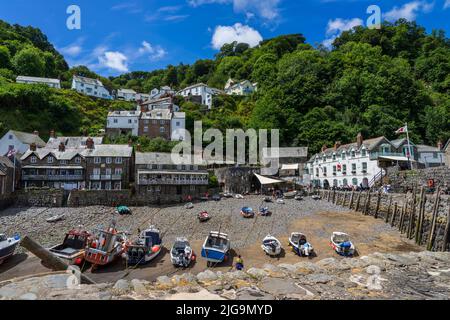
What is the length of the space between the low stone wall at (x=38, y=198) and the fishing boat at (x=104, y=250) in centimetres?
2016

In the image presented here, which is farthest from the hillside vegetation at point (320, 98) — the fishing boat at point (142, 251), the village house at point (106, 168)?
the fishing boat at point (142, 251)

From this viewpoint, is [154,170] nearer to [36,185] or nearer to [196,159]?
[196,159]

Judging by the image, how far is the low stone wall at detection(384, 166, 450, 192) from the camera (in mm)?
32219

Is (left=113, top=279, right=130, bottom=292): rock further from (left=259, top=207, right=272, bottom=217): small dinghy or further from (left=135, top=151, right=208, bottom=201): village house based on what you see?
(left=135, top=151, right=208, bottom=201): village house

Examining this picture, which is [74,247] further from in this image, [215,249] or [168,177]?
[168,177]

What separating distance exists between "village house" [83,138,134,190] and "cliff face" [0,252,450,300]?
38.5 meters

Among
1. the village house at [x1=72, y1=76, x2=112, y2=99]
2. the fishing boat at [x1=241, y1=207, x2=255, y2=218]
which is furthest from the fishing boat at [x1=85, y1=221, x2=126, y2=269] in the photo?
the village house at [x1=72, y1=76, x2=112, y2=99]

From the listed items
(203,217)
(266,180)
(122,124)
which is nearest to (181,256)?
(203,217)

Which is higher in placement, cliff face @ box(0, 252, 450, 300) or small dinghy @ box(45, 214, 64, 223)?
cliff face @ box(0, 252, 450, 300)

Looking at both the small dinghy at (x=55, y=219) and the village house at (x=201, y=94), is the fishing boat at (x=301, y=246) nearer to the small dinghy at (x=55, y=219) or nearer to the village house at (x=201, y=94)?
the small dinghy at (x=55, y=219)

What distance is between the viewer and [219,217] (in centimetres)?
3259

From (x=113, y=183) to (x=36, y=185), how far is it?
11.0 meters

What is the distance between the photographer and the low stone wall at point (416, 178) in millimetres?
32219

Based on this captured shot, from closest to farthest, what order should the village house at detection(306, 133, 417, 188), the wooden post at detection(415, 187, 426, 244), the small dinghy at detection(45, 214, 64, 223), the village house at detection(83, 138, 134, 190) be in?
the wooden post at detection(415, 187, 426, 244) < the small dinghy at detection(45, 214, 64, 223) < the village house at detection(83, 138, 134, 190) < the village house at detection(306, 133, 417, 188)
